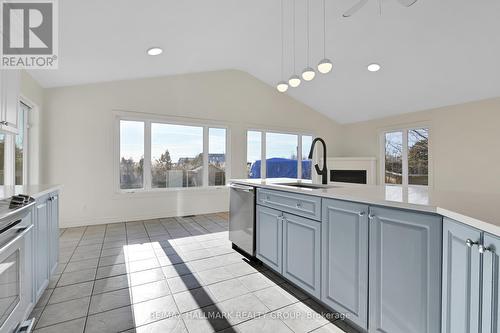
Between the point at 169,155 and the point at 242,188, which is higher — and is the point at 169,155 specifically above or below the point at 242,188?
above

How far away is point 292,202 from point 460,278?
1164mm

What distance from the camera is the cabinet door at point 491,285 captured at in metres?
0.88

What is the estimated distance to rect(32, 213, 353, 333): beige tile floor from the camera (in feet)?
5.58

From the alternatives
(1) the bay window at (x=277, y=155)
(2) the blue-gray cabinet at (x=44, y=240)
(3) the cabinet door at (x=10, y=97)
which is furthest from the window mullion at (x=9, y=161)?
(1) the bay window at (x=277, y=155)

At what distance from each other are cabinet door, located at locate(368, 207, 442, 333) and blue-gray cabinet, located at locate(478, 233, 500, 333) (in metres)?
0.24

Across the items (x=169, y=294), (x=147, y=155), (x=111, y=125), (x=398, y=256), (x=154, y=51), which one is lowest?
(x=169, y=294)

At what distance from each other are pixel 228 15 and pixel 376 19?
1.95m

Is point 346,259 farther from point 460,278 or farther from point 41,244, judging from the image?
point 41,244

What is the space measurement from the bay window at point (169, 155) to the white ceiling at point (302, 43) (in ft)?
3.47

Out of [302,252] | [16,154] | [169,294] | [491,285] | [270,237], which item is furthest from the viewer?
[16,154]

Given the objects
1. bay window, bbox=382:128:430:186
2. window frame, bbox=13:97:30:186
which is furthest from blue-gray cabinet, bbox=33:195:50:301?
bay window, bbox=382:128:430:186

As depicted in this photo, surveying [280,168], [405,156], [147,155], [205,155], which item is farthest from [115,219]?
[405,156]

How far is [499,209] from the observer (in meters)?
1.09

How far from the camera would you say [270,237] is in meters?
2.36
